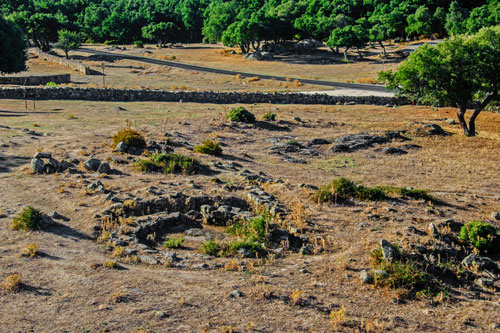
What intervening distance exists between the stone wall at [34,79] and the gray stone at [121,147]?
32868 millimetres

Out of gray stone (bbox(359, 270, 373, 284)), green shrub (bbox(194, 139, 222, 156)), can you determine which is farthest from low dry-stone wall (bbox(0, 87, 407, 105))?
gray stone (bbox(359, 270, 373, 284))

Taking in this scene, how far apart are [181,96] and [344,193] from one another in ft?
Answer: 101

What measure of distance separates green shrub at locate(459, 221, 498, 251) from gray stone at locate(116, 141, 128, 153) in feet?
A: 52.8

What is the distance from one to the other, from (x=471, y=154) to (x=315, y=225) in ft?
55.1

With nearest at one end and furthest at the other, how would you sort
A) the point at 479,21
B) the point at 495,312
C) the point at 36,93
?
the point at 495,312 < the point at 36,93 < the point at 479,21

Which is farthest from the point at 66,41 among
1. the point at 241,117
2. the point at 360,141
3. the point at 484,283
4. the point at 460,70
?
the point at 484,283

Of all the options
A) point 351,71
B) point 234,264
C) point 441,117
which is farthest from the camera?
point 351,71

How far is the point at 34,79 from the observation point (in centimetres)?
5544

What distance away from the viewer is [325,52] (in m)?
101

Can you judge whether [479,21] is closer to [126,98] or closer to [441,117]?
[441,117]

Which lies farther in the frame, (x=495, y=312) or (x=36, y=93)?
(x=36, y=93)

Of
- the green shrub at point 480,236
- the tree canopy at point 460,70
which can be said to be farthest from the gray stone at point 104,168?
the tree canopy at point 460,70

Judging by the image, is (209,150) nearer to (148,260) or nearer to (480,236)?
(148,260)

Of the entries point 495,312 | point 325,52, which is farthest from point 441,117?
point 325,52
